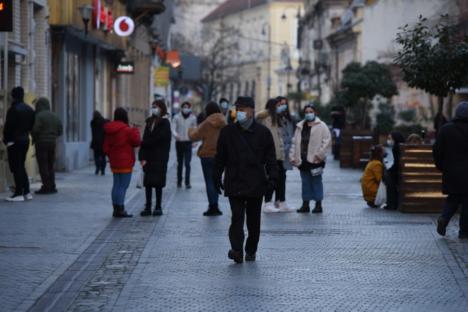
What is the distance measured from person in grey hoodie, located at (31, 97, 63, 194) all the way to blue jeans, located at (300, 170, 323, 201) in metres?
5.57

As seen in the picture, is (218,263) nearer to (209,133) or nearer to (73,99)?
(209,133)

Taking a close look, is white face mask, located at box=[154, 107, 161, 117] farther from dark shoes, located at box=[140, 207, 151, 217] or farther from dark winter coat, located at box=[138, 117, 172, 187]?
dark shoes, located at box=[140, 207, 151, 217]

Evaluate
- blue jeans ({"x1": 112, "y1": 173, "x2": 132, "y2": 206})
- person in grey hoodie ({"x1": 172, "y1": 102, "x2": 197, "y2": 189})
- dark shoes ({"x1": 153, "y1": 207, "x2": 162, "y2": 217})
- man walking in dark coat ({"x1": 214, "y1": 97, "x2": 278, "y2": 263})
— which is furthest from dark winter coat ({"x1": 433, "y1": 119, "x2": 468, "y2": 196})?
person in grey hoodie ({"x1": 172, "y1": 102, "x2": 197, "y2": 189})

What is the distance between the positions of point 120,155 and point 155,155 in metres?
0.53

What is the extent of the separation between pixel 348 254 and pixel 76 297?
415cm

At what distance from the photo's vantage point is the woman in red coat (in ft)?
64.5

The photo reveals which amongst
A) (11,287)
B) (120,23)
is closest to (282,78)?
(120,23)

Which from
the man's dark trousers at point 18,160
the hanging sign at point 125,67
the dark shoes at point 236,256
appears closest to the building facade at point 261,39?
the hanging sign at point 125,67

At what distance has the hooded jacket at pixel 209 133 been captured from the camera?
2081 cm

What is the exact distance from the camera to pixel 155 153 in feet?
65.2

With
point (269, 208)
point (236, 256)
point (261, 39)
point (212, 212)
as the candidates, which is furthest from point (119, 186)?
point (261, 39)

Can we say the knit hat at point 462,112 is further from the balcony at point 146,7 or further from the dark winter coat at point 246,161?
the balcony at point 146,7

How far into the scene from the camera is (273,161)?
14094 mm

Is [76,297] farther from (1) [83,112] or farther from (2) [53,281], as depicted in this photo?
(1) [83,112]
